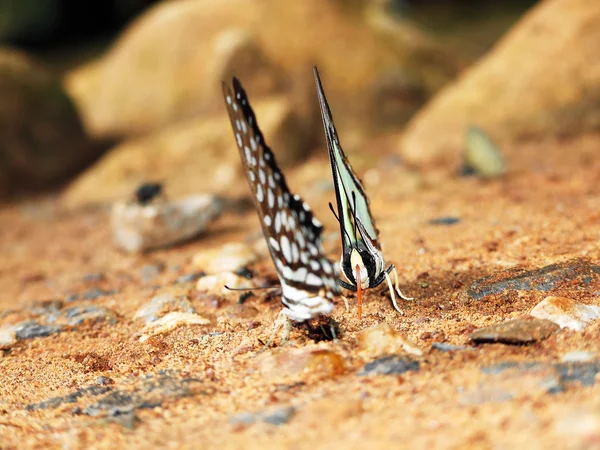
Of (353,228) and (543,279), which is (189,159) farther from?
(543,279)

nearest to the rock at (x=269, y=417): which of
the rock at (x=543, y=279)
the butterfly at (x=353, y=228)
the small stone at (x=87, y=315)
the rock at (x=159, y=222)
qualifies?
the butterfly at (x=353, y=228)

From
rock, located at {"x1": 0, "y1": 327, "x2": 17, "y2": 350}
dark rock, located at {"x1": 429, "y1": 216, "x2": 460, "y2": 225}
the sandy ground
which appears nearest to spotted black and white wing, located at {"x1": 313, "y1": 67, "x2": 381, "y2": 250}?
the sandy ground

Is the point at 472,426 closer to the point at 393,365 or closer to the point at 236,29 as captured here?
the point at 393,365

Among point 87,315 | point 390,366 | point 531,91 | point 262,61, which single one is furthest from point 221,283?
point 262,61

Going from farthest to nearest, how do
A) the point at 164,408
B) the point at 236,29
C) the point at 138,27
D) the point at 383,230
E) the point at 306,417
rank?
the point at 138,27 → the point at 236,29 → the point at 383,230 → the point at 164,408 → the point at 306,417

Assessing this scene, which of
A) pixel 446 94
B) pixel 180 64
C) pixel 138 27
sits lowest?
pixel 446 94

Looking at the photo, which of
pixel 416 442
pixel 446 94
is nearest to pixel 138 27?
pixel 446 94

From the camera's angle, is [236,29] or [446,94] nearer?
[446,94]
